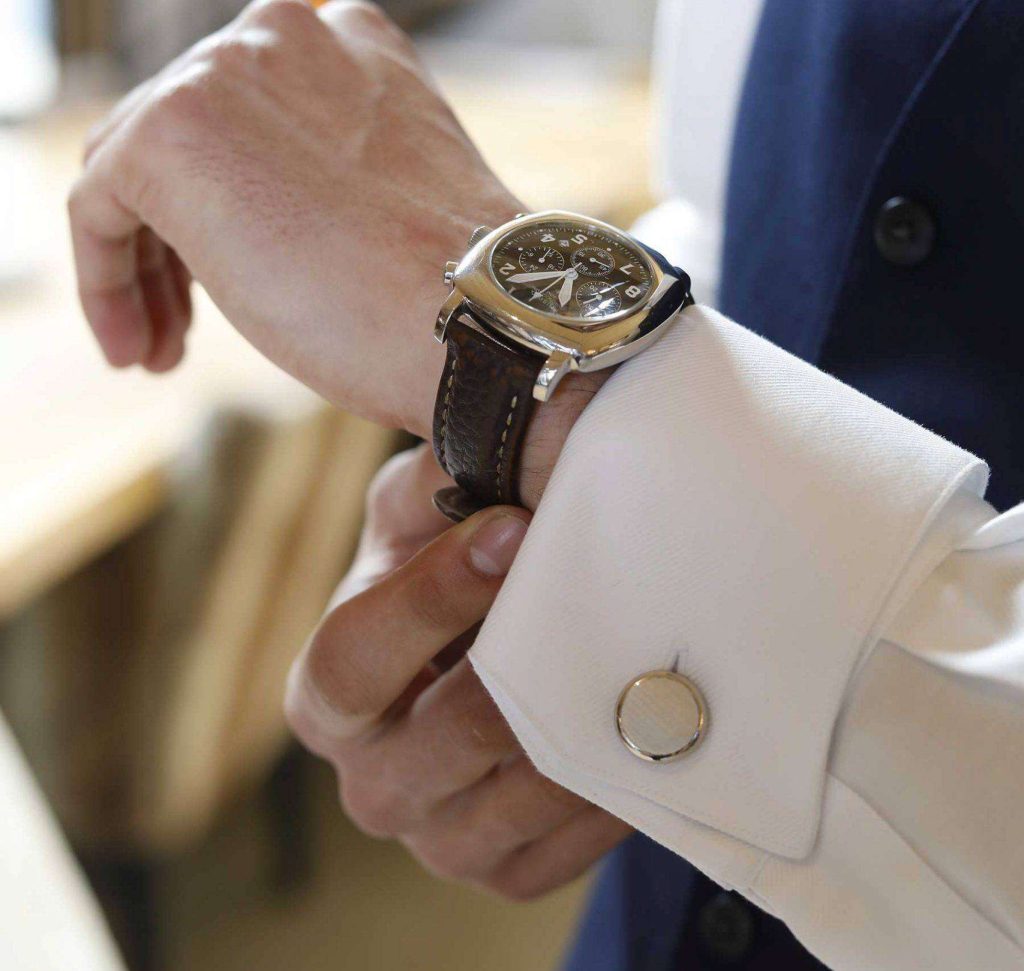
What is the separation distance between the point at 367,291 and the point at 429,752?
0.22 metres

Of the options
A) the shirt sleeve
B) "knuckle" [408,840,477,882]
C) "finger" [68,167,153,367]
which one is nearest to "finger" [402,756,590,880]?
"knuckle" [408,840,477,882]

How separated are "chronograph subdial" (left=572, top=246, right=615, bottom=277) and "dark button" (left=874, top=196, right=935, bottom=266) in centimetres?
16

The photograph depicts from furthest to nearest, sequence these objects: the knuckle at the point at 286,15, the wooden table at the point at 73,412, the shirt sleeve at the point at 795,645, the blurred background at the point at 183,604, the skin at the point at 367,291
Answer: the blurred background at the point at 183,604 < the wooden table at the point at 73,412 < the knuckle at the point at 286,15 < the skin at the point at 367,291 < the shirt sleeve at the point at 795,645

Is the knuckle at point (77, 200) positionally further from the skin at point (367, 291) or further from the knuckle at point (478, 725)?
the knuckle at point (478, 725)

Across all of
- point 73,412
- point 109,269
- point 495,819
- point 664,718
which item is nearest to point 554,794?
point 495,819

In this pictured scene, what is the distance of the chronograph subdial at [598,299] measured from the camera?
47 centimetres

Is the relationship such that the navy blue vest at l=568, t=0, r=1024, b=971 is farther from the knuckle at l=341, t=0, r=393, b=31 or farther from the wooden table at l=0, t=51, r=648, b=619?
the wooden table at l=0, t=51, r=648, b=619

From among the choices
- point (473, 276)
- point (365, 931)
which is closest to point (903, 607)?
point (473, 276)

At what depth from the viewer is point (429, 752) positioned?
554mm

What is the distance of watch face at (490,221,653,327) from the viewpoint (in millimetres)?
473

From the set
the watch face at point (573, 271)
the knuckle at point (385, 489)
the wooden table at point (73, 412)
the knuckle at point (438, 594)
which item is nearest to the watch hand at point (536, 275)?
the watch face at point (573, 271)

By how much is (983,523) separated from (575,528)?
0.49 ft

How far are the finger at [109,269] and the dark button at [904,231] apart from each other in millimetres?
383

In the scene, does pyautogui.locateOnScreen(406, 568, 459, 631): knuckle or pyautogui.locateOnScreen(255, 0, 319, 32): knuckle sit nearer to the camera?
pyautogui.locateOnScreen(406, 568, 459, 631): knuckle
